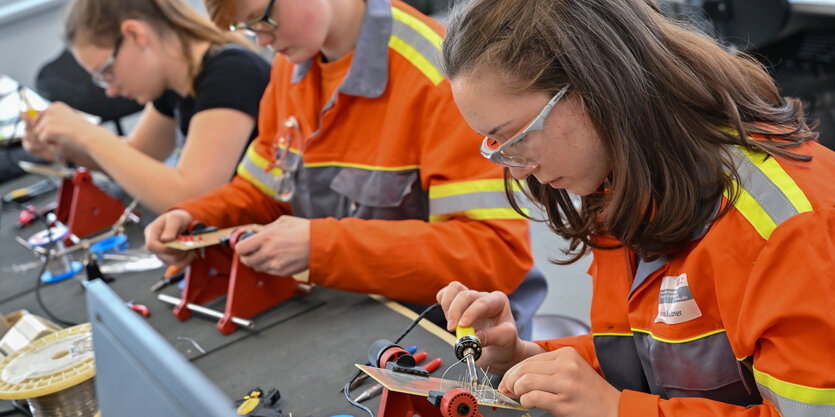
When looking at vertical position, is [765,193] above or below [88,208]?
above

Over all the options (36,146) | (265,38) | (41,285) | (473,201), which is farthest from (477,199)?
(36,146)

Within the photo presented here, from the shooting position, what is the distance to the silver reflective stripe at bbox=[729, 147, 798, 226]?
0.81m

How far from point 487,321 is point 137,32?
55.2 inches

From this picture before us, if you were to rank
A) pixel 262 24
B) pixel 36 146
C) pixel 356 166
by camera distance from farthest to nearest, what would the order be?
1. pixel 36 146
2. pixel 356 166
3. pixel 262 24

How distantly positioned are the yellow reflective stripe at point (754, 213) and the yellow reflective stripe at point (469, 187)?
1.92 feet

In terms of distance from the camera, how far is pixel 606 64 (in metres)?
0.85

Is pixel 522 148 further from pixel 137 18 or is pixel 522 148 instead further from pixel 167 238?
pixel 137 18

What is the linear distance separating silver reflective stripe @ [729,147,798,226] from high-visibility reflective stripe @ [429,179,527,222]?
1.92 feet

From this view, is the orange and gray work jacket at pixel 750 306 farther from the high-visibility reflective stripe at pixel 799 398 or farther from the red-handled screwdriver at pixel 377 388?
the red-handled screwdriver at pixel 377 388

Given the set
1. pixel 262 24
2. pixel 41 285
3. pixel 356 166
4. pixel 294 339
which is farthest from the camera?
pixel 41 285

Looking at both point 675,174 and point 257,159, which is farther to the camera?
point 257,159

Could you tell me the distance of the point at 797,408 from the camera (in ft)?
2.53

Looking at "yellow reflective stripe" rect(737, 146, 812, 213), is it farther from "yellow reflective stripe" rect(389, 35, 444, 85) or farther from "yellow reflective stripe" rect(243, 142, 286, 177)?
"yellow reflective stripe" rect(243, 142, 286, 177)

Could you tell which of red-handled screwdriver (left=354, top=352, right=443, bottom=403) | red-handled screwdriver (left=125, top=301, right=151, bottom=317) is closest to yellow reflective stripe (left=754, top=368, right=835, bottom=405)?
red-handled screwdriver (left=354, top=352, right=443, bottom=403)
